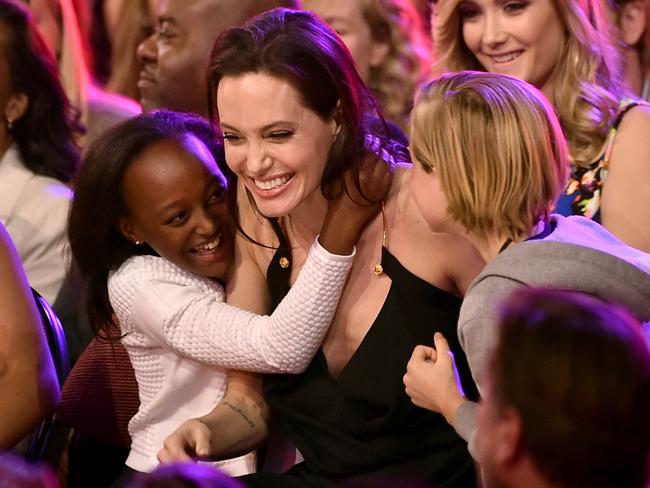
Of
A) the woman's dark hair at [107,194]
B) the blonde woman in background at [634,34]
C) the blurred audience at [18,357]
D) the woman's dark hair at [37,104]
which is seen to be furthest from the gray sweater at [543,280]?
the woman's dark hair at [37,104]

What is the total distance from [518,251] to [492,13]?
44.0 inches

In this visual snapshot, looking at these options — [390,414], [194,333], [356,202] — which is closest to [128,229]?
[194,333]

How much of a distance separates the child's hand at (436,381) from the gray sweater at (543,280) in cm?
4

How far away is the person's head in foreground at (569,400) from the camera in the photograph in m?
1.56

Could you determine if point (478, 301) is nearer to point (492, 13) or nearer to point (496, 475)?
point (496, 475)

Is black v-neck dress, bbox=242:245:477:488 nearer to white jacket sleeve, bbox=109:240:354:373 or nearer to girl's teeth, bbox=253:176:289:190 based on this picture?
white jacket sleeve, bbox=109:240:354:373

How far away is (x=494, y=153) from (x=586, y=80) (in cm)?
90

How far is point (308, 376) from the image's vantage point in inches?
99.6

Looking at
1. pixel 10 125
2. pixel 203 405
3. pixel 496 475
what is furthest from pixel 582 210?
pixel 10 125

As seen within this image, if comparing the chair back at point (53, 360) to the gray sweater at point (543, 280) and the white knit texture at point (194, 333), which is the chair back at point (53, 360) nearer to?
the white knit texture at point (194, 333)

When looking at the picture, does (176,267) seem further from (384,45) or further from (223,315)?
(384,45)

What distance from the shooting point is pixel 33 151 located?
11.4 feet

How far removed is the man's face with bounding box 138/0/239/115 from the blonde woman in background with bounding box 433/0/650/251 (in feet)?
2.30

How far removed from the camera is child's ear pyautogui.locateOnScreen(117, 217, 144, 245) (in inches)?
103
